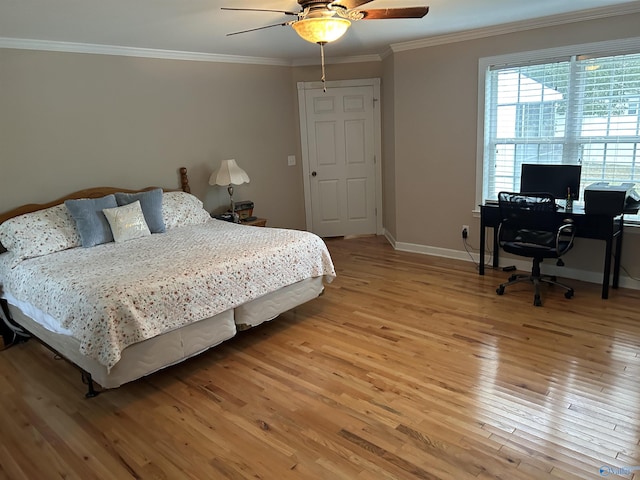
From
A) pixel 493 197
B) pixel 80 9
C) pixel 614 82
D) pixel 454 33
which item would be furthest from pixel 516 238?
pixel 80 9

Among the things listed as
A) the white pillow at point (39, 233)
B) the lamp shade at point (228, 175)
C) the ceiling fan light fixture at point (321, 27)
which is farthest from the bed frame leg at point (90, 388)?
the lamp shade at point (228, 175)

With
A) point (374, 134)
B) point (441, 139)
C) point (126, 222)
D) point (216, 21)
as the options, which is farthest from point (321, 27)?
point (374, 134)

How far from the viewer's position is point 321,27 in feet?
8.21

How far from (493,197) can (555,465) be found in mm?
3133

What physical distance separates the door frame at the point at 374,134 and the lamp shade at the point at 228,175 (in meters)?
1.31

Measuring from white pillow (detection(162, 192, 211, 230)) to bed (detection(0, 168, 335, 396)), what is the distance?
15 millimetres

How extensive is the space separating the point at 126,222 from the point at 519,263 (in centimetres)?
370

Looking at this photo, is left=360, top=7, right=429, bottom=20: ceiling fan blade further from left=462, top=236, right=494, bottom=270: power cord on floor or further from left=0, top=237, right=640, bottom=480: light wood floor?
left=462, top=236, right=494, bottom=270: power cord on floor

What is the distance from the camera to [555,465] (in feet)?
6.64

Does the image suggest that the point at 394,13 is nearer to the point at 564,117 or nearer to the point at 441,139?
the point at 564,117

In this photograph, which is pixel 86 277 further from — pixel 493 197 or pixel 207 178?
pixel 493 197

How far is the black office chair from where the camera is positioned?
3719mm

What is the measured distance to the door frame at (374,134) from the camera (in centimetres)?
568

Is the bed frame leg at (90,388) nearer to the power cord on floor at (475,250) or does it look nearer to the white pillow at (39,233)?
the white pillow at (39,233)
